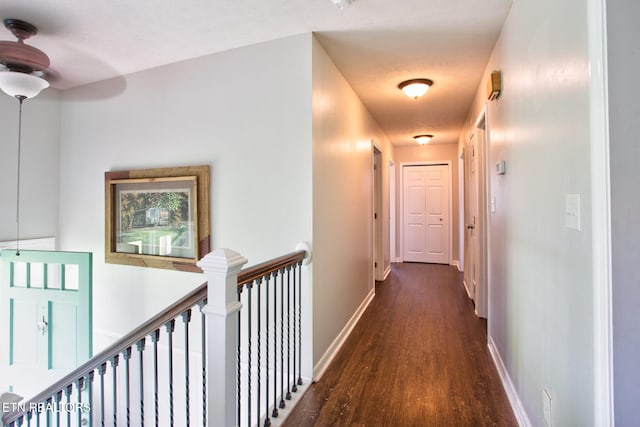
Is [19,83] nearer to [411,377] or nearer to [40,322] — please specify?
[40,322]

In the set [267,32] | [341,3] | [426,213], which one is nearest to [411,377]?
[341,3]

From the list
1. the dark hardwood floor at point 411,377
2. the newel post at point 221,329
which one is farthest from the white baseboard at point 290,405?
the newel post at point 221,329

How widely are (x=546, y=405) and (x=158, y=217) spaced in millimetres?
2879

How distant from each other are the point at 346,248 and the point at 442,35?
1842 mm

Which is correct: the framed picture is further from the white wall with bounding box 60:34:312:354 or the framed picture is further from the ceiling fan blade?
the ceiling fan blade

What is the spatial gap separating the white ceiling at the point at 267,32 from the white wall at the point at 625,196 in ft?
4.09

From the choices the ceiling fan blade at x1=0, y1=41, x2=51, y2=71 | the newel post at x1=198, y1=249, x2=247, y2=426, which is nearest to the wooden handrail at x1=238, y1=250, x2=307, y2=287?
the newel post at x1=198, y1=249, x2=247, y2=426

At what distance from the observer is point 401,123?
4.54 meters

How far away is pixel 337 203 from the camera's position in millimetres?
2666

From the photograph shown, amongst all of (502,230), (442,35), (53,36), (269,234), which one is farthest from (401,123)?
(53,36)

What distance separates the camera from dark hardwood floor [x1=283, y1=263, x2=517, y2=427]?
1.80 metres

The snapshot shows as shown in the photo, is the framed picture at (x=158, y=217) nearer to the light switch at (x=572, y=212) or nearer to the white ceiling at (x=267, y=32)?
the white ceiling at (x=267, y=32)

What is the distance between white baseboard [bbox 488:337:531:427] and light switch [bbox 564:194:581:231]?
3.74 feet

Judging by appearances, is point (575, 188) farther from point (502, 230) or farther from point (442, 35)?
point (442, 35)
